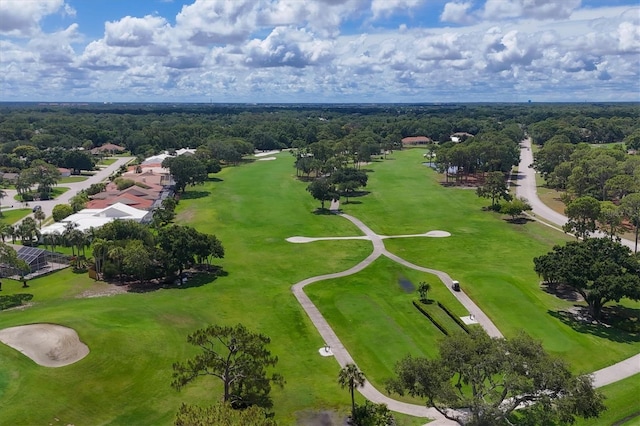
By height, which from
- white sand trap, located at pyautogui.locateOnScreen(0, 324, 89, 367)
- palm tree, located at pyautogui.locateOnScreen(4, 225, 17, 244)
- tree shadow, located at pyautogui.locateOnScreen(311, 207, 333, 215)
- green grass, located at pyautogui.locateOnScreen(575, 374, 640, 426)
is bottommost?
green grass, located at pyautogui.locateOnScreen(575, 374, 640, 426)

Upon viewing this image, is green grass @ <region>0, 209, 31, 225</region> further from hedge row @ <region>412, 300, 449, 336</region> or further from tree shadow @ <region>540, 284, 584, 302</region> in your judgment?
tree shadow @ <region>540, 284, 584, 302</region>

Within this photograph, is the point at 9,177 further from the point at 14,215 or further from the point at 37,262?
the point at 37,262

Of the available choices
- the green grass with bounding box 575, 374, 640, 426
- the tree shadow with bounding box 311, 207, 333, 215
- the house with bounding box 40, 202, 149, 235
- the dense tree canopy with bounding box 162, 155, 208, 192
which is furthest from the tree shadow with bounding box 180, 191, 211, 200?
the green grass with bounding box 575, 374, 640, 426

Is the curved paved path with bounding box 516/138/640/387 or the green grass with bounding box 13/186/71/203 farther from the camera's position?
the green grass with bounding box 13/186/71/203

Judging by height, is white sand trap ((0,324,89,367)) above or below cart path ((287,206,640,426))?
above

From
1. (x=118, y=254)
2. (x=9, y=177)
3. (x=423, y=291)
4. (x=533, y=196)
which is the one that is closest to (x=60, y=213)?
(x=118, y=254)

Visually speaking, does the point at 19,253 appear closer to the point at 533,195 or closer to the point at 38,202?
the point at 38,202

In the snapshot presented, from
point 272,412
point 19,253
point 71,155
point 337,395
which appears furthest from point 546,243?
point 71,155
